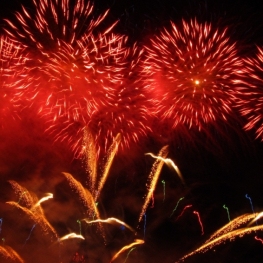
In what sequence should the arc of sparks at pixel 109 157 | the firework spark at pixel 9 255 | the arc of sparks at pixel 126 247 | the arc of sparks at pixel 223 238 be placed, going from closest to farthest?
the arc of sparks at pixel 109 157 < the arc of sparks at pixel 223 238 < the firework spark at pixel 9 255 < the arc of sparks at pixel 126 247

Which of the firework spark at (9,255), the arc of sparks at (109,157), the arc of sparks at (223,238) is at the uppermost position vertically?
the arc of sparks at (109,157)

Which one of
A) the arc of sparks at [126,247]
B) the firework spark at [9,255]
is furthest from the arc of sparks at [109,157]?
the firework spark at [9,255]

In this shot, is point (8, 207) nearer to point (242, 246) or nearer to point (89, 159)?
point (89, 159)

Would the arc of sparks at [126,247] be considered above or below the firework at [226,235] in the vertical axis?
below

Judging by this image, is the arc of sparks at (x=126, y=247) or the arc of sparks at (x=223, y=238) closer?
the arc of sparks at (x=223, y=238)

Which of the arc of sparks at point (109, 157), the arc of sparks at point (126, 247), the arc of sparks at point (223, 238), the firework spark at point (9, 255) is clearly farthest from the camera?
the arc of sparks at point (126, 247)

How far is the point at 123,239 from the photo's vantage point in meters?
12.2

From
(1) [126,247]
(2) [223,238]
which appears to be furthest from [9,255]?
(2) [223,238]

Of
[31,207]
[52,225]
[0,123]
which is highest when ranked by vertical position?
[0,123]

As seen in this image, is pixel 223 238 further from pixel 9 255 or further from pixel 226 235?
pixel 9 255

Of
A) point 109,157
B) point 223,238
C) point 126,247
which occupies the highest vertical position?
point 109,157

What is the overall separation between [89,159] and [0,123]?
2.08m

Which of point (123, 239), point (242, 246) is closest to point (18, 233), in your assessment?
point (123, 239)

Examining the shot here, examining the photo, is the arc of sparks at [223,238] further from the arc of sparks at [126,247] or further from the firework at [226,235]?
the arc of sparks at [126,247]
